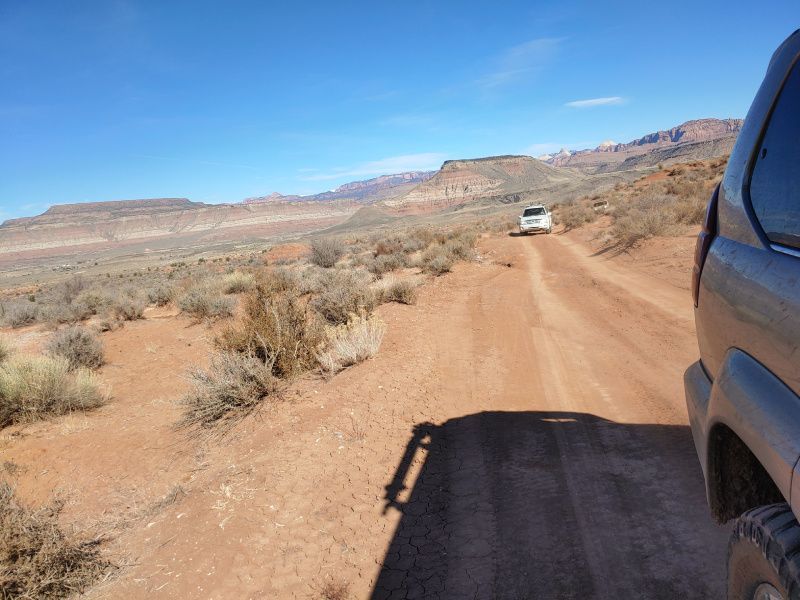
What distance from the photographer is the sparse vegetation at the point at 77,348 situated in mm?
9375

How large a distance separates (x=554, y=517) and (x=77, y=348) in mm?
10364

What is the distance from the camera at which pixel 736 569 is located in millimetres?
1542

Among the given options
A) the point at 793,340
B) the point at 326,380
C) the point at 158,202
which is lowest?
the point at 326,380

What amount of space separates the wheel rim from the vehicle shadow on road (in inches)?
42.3

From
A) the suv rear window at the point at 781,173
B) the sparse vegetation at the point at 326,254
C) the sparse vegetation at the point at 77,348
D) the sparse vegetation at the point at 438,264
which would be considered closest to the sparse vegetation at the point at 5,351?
the sparse vegetation at the point at 77,348

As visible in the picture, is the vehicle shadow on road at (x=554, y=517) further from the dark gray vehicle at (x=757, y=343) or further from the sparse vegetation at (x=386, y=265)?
the sparse vegetation at (x=386, y=265)

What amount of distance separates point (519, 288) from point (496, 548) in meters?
8.40

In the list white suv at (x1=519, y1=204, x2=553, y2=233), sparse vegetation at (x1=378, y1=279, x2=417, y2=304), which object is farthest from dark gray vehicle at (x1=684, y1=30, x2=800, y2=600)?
white suv at (x1=519, y1=204, x2=553, y2=233)

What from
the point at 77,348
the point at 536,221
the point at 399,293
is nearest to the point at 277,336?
the point at 399,293

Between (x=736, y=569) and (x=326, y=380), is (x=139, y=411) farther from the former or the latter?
(x=736, y=569)

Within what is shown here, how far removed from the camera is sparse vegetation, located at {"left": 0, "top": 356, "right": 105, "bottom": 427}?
6766 mm

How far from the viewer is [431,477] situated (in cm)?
370

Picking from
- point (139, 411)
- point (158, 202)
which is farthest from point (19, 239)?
point (139, 411)

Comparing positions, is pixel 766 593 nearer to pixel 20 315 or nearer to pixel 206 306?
pixel 206 306
